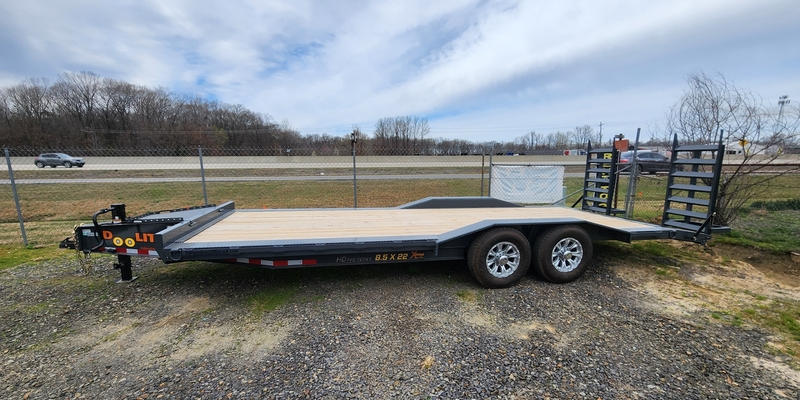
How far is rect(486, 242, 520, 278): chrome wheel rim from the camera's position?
4.12m

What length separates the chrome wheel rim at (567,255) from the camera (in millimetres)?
4312

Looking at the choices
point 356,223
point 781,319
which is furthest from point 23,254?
point 781,319

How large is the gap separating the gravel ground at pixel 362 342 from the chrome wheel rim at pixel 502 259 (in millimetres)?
256

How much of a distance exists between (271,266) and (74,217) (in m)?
8.71

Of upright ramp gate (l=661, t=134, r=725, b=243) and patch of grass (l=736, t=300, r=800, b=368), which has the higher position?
upright ramp gate (l=661, t=134, r=725, b=243)

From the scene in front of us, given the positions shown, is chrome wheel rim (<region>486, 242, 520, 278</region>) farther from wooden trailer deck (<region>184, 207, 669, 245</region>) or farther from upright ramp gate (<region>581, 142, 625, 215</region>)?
upright ramp gate (<region>581, 142, 625, 215</region>)

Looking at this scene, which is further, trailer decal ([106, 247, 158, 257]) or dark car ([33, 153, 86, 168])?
dark car ([33, 153, 86, 168])

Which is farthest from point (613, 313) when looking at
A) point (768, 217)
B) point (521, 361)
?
point (768, 217)

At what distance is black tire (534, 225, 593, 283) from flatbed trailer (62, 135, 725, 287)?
1 cm

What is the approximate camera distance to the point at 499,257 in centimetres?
414

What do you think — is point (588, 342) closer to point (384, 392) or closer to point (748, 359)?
point (748, 359)

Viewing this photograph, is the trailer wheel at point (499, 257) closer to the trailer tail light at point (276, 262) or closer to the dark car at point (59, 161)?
the trailer tail light at point (276, 262)

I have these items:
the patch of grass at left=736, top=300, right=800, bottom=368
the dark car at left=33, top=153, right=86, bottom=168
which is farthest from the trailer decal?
the dark car at left=33, top=153, right=86, bottom=168

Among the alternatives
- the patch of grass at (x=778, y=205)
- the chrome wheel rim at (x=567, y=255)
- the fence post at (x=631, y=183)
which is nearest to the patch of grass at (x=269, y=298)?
the chrome wheel rim at (x=567, y=255)
